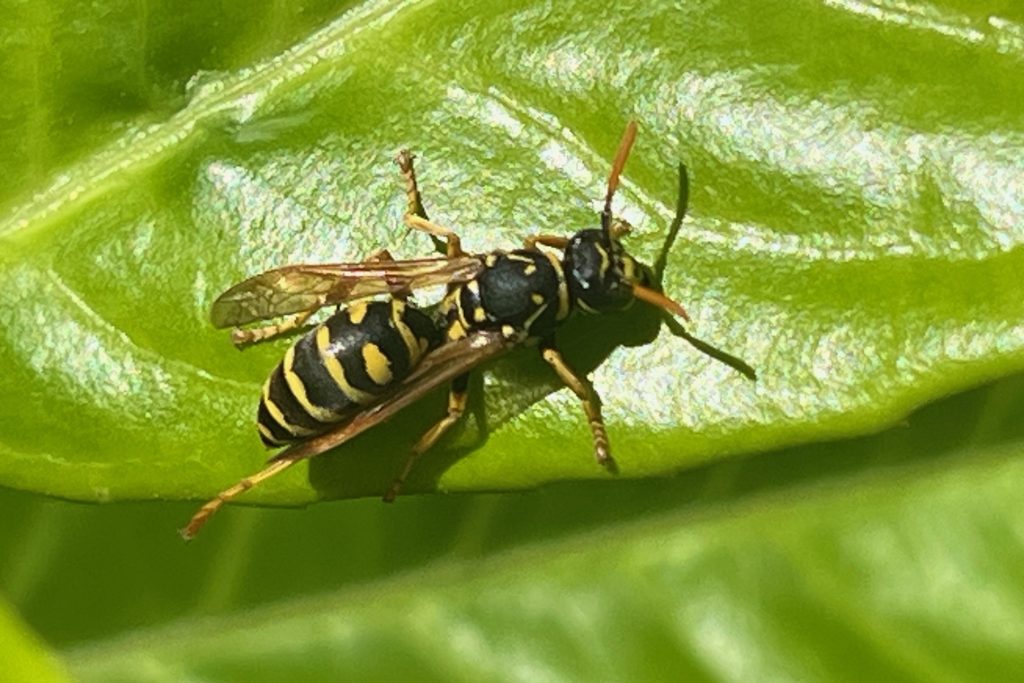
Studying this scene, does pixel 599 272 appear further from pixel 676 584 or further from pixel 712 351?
pixel 676 584

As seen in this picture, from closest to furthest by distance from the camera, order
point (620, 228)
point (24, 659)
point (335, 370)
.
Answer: point (24, 659) < point (620, 228) < point (335, 370)

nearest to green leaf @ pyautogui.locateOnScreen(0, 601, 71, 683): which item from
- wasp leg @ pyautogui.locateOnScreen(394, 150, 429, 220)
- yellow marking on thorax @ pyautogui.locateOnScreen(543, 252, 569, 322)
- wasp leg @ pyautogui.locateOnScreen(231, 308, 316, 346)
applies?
wasp leg @ pyautogui.locateOnScreen(231, 308, 316, 346)

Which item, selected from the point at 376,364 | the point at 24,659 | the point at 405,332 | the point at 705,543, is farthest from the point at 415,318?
the point at 24,659

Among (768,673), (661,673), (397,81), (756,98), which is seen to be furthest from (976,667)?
(397,81)

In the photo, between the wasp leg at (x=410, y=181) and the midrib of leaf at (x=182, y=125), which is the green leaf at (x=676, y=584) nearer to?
the wasp leg at (x=410, y=181)

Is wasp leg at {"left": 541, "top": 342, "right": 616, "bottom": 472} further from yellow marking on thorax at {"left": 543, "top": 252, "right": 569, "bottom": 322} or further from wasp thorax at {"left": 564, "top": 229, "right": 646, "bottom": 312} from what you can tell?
yellow marking on thorax at {"left": 543, "top": 252, "right": 569, "bottom": 322}

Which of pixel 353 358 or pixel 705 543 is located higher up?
pixel 353 358

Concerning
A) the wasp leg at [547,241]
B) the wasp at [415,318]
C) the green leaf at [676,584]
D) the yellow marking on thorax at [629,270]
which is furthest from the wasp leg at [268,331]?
the green leaf at [676,584]
